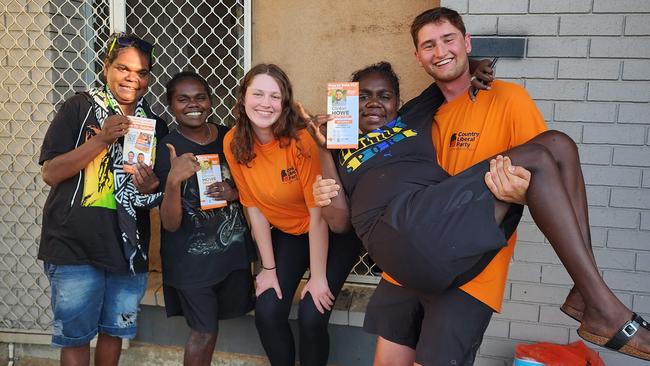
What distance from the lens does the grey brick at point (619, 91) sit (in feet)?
8.92

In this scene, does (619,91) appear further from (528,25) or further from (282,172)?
(282,172)

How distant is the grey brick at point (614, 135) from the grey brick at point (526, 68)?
37 centimetres

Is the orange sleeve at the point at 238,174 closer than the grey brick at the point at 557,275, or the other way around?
the orange sleeve at the point at 238,174

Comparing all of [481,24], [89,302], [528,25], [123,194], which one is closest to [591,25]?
[528,25]

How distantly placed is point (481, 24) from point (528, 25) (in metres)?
0.24

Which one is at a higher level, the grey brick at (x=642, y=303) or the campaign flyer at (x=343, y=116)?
the campaign flyer at (x=343, y=116)

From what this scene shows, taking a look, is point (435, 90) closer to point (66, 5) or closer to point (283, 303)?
point (283, 303)

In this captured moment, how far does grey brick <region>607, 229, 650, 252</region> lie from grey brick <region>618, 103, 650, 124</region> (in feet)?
1.96

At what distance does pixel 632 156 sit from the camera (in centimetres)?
277

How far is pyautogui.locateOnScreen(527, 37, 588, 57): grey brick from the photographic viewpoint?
2732 mm

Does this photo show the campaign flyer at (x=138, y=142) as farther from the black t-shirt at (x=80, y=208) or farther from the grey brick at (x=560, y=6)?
the grey brick at (x=560, y=6)

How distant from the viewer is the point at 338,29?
3447 millimetres

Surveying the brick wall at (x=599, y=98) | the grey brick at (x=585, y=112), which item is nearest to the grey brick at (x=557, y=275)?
the brick wall at (x=599, y=98)

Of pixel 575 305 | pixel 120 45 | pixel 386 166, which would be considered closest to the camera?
pixel 575 305
